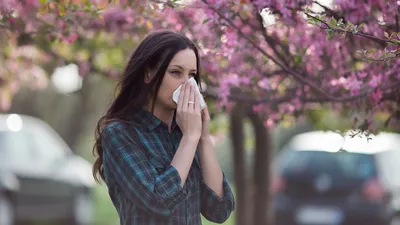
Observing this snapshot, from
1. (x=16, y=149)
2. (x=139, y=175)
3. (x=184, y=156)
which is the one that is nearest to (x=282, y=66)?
(x=184, y=156)

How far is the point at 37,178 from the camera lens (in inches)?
401

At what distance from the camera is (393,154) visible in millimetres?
10258

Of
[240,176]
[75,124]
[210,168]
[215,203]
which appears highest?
[210,168]

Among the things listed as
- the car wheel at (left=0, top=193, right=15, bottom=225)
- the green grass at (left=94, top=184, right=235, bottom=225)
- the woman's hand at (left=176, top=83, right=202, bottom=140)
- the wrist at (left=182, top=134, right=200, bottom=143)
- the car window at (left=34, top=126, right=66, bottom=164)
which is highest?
the woman's hand at (left=176, top=83, right=202, bottom=140)

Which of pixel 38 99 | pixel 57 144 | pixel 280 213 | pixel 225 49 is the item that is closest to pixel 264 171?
pixel 280 213

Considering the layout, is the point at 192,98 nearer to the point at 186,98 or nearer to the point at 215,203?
the point at 186,98

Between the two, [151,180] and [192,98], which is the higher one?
[192,98]

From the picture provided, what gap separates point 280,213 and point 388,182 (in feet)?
4.17

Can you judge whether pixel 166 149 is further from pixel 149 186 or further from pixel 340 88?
pixel 340 88

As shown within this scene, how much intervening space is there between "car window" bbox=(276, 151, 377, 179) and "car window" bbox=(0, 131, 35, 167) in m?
2.90

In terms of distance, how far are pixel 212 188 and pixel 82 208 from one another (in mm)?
9060

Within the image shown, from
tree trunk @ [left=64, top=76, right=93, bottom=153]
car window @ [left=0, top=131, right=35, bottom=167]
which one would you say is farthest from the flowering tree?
tree trunk @ [left=64, top=76, right=93, bottom=153]

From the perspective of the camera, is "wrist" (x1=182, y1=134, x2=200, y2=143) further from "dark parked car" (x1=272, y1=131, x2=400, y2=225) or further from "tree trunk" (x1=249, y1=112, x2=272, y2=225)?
"dark parked car" (x1=272, y1=131, x2=400, y2=225)

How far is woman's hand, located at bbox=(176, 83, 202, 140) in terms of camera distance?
10.00 feet
